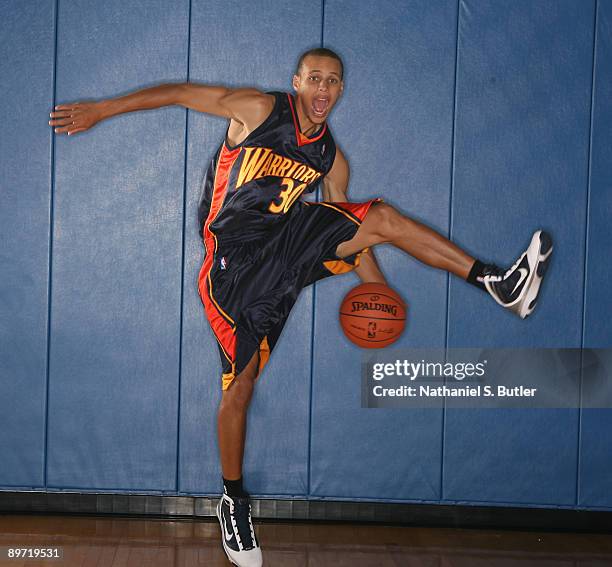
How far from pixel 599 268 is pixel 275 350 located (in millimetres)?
1311

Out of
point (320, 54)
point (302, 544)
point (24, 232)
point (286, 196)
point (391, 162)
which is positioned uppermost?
point (320, 54)

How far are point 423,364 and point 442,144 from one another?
87 cm

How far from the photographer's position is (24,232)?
9.93 feet

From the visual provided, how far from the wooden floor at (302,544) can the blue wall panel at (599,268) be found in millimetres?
235

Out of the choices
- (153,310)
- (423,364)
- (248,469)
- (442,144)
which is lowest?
(248,469)

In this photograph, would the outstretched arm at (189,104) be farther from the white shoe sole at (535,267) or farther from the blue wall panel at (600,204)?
the blue wall panel at (600,204)

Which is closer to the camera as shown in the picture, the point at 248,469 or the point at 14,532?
the point at 14,532

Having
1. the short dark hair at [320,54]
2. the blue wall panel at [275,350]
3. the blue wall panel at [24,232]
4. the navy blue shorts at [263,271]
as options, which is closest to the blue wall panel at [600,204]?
the navy blue shorts at [263,271]

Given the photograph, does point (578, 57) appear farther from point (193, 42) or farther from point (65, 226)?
point (65, 226)

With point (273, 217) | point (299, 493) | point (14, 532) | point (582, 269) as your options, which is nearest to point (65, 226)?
point (273, 217)

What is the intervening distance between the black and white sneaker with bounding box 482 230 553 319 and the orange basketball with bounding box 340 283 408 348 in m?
0.36

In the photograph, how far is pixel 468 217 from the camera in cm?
300

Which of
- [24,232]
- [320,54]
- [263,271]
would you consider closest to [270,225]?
[263,271]

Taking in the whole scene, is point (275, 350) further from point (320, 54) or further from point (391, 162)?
Answer: point (320, 54)
